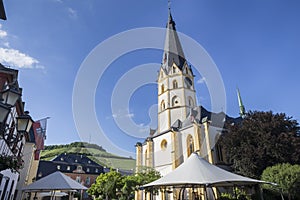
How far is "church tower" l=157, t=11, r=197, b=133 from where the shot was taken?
29500mm

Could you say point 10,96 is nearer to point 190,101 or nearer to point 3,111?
point 3,111

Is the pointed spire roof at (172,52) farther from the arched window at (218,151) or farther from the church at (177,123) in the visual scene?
the arched window at (218,151)

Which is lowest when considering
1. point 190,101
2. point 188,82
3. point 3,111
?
point 3,111

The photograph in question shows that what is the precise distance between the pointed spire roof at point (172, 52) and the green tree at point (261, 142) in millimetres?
15610

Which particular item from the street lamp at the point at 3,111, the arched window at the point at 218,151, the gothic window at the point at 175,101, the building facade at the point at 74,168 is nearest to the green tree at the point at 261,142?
the arched window at the point at 218,151

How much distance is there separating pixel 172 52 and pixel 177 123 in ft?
43.5

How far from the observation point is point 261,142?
18125 millimetres

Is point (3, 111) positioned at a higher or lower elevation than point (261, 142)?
lower

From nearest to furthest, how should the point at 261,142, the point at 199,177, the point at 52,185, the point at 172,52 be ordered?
the point at 199,177, the point at 52,185, the point at 261,142, the point at 172,52

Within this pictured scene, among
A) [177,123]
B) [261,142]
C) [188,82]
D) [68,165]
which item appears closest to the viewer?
[261,142]

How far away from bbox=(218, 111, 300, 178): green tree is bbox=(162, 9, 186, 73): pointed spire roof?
1561 centimetres

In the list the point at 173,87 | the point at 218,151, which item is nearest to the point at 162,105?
the point at 173,87

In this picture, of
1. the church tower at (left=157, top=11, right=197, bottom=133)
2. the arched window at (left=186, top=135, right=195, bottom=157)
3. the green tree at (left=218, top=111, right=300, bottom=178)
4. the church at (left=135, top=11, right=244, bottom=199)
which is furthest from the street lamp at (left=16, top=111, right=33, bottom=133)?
the church tower at (left=157, top=11, right=197, bottom=133)

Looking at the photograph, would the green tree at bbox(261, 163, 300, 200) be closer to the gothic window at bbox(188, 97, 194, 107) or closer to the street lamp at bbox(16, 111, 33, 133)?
the street lamp at bbox(16, 111, 33, 133)
